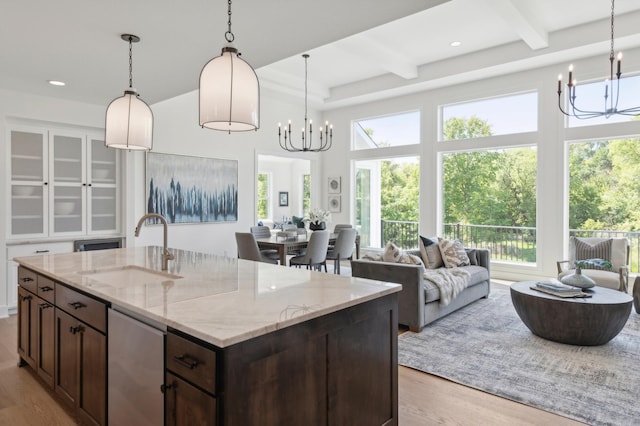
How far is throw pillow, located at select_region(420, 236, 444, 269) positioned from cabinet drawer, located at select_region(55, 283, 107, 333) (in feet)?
12.8

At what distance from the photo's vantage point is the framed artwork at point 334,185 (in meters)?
8.56

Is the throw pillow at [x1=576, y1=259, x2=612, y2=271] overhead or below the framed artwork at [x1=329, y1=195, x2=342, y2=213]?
below

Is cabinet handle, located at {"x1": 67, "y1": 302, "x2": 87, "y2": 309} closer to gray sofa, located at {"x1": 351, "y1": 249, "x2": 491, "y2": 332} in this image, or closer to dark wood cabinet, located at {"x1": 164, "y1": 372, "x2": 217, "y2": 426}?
dark wood cabinet, located at {"x1": 164, "y1": 372, "x2": 217, "y2": 426}

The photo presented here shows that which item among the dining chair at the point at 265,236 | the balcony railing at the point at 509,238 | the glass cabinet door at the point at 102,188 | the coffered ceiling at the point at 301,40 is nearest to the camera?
the coffered ceiling at the point at 301,40

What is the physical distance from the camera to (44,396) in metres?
2.63

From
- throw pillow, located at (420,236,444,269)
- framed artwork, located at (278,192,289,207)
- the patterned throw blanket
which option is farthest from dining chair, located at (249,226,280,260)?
framed artwork, located at (278,192,289,207)

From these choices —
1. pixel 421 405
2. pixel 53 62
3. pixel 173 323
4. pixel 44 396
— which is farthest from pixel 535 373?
pixel 53 62

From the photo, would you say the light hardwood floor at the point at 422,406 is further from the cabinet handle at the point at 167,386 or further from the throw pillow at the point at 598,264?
the throw pillow at the point at 598,264

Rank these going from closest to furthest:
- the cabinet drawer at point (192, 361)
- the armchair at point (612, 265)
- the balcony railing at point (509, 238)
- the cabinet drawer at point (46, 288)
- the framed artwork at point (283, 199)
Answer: the cabinet drawer at point (192, 361) → the cabinet drawer at point (46, 288) → the armchair at point (612, 265) → the balcony railing at point (509, 238) → the framed artwork at point (283, 199)

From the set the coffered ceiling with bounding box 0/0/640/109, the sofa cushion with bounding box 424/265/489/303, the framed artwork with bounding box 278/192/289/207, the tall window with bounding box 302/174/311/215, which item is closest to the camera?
the coffered ceiling with bounding box 0/0/640/109

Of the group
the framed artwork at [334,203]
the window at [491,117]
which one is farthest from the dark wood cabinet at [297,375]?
the framed artwork at [334,203]

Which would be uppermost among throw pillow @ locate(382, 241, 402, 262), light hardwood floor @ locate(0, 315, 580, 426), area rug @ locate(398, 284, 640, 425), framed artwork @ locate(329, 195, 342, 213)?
framed artwork @ locate(329, 195, 342, 213)

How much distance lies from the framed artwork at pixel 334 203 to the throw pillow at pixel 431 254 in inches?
142

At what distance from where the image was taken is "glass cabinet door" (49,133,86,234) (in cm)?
481
